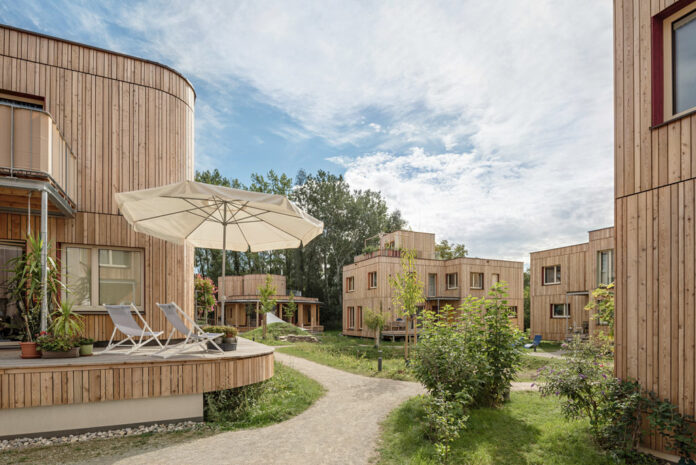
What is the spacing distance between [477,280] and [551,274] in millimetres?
4286

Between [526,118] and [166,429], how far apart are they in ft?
31.4

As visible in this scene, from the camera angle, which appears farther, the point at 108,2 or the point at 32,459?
the point at 108,2

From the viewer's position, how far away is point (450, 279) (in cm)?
2636

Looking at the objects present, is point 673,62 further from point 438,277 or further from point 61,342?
point 438,277

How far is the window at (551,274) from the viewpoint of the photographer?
23594mm

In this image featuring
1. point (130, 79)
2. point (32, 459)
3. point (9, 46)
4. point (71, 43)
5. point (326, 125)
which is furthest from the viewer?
point (326, 125)

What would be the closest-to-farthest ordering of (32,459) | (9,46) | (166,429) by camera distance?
(32,459) → (166,429) → (9,46)

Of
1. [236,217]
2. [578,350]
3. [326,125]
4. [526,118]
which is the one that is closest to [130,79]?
[236,217]

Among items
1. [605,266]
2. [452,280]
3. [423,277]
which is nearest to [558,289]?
[605,266]

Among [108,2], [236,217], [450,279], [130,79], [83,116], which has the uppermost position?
[108,2]

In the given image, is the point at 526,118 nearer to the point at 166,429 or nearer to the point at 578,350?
the point at 578,350

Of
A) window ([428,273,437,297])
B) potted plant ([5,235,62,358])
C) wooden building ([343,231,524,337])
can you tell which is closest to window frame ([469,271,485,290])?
wooden building ([343,231,524,337])

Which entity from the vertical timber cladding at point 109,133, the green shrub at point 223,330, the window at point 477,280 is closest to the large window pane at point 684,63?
the green shrub at point 223,330

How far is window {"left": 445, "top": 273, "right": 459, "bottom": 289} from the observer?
1009 inches
